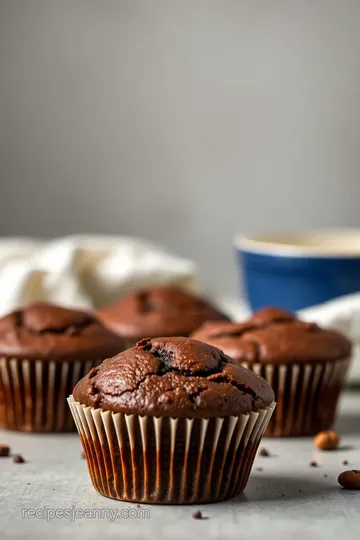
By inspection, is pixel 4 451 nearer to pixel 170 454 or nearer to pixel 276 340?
pixel 170 454

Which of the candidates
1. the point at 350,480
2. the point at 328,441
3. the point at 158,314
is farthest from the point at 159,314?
the point at 350,480

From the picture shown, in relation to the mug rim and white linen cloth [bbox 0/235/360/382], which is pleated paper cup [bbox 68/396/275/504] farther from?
the mug rim

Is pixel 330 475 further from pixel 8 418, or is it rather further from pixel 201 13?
pixel 201 13

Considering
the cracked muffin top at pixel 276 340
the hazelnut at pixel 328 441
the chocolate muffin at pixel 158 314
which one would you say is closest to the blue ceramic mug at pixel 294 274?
the chocolate muffin at pixel 158 314

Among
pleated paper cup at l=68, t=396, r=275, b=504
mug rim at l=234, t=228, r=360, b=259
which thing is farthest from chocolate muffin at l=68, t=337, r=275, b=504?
mug rim at l=234, t=228, r=360, b=259

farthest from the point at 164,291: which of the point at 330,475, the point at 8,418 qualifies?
the point at 330,475
